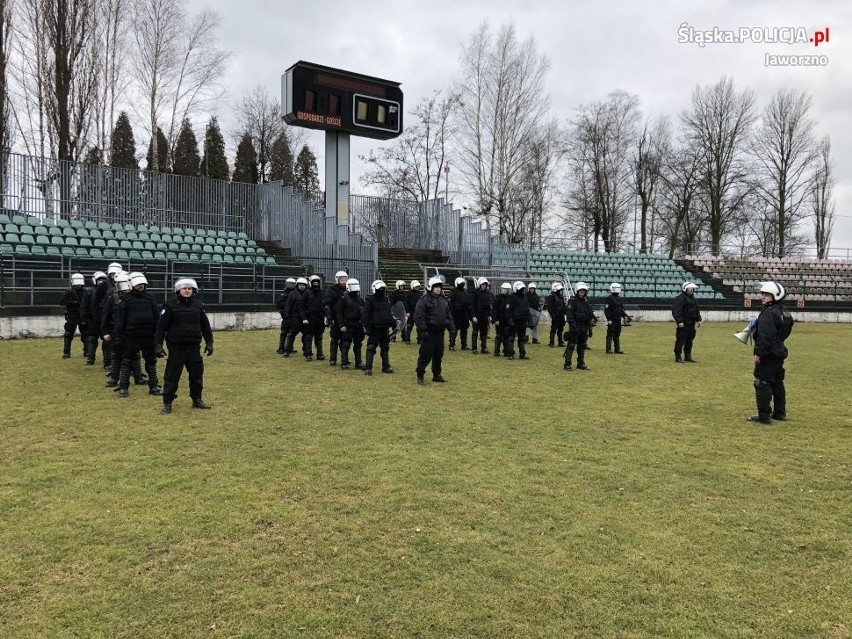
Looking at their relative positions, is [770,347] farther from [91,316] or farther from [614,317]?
[91,316]

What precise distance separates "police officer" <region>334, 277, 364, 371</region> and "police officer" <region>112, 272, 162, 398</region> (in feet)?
12.3

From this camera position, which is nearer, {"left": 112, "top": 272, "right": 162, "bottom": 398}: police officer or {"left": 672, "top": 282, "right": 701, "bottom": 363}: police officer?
{"left": 112, "top": 272, "right": 162, "bottom": 398}: police officer

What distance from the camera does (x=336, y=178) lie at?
23312mm

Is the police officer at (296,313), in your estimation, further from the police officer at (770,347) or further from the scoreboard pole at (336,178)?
the scoreboard pole at (336,178)

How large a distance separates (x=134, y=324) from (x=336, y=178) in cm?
1574

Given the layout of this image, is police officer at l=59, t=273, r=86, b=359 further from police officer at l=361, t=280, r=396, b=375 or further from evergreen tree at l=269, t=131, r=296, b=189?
evergreen tree at l=269, t=131, r=296, b=189

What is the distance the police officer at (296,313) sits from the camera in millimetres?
12875

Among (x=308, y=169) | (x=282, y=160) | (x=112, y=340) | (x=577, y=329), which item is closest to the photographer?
(x=112, y=340)

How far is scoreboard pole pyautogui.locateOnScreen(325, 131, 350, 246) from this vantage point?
22.8 meters

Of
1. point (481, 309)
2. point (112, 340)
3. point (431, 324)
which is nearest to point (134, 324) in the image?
point (112, 340)

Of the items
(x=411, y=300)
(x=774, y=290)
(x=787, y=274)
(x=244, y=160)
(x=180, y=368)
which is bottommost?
(x=180, y=368)

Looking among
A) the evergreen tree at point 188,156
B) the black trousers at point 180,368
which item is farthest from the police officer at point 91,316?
the evergreen tree at point 188,156

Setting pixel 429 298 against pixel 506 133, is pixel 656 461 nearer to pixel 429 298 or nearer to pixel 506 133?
pixel 429 298

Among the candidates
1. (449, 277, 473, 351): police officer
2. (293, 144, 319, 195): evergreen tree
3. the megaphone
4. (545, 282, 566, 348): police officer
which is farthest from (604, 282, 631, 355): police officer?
(293, 144, 319, 195): evergreen tree
